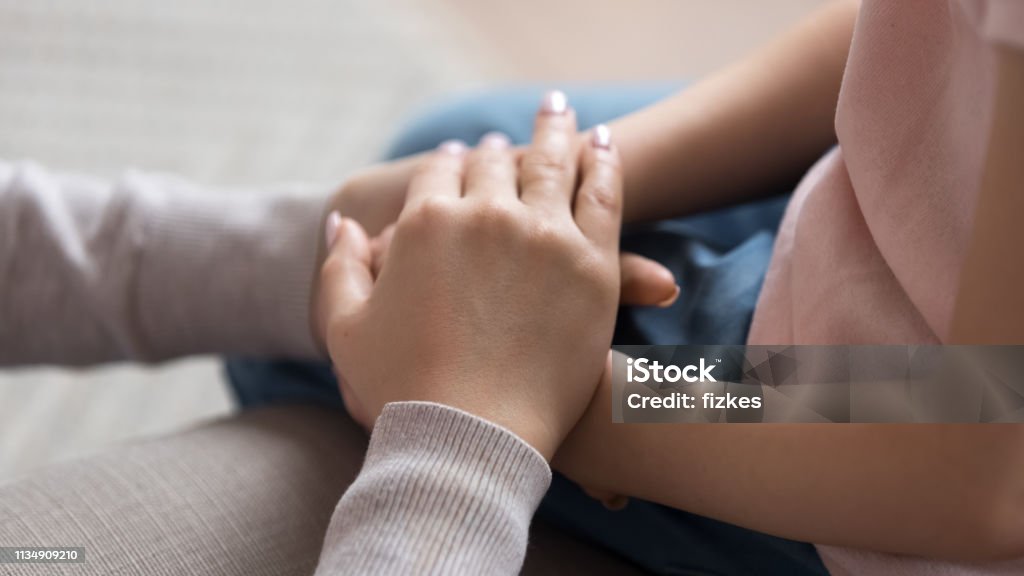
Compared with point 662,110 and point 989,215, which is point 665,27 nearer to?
point 662,110

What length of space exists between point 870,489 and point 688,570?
0.54ft

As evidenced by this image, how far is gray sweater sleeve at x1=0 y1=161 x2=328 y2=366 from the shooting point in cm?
66

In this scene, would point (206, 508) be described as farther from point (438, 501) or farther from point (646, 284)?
point (646, 284)

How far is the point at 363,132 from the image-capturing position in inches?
53.0

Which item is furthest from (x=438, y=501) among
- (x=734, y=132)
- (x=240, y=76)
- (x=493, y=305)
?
(x=240, y=76)

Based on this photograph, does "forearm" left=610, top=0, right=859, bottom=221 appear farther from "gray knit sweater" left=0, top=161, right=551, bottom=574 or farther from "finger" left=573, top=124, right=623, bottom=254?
"gray knit sweater" left=0, top=161, right=551, bottom=574

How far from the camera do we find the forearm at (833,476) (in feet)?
1.26

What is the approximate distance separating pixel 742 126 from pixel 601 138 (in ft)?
0.29

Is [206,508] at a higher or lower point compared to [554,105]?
lower

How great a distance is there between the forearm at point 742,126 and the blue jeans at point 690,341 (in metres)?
0.04

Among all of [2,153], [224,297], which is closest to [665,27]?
[2,153]

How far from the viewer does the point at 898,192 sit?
0.43 metres

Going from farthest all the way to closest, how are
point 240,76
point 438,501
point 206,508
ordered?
point 240,76 → point 206,508 → point 438,501

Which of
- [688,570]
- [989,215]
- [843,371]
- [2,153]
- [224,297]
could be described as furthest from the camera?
[2,153]
